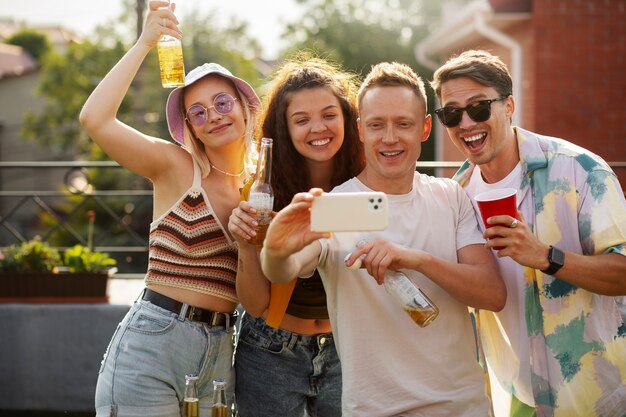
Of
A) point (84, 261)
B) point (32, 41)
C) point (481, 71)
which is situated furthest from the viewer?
point (32, 41)

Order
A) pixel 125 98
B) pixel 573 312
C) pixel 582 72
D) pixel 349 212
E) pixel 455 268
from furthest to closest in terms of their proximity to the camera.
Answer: pixel 125 98
pixel 582 72
pixel 573 312
pixel 455 268
pixel 349 212

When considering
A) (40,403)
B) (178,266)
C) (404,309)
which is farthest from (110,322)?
(404,309)

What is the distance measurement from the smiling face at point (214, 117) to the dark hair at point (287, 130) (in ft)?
0.40

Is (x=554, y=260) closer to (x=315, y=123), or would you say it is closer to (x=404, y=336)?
(x=404, y=336)

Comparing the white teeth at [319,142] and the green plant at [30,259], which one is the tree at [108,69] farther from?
the white teeth at [319,142]

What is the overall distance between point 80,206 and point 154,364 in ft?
18.4

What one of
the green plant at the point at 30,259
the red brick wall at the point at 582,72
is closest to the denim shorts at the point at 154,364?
the green plant at the point at 30,259

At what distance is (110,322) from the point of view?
20.4 ft

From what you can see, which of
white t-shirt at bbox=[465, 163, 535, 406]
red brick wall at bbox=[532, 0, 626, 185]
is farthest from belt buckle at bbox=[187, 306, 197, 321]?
red brick wall at bbox=[532, 0, 626, 185]

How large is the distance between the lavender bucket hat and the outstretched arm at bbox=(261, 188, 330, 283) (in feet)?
3.54

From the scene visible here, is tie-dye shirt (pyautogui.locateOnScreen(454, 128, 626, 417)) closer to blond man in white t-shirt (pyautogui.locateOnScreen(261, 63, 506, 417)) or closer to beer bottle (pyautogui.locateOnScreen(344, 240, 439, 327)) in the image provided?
blond man in white t-shirt (pyautogui.locateOnScreen(261, 63, 506, 417))

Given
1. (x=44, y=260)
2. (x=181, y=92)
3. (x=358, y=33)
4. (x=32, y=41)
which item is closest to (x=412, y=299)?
(x=181, y=92)

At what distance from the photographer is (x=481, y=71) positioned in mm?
3176

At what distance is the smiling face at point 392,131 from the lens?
2879mm
